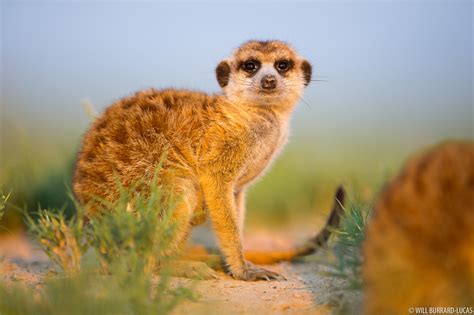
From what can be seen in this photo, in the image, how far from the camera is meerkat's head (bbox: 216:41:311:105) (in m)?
4.69

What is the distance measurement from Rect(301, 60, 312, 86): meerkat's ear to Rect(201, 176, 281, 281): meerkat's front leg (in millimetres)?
1487

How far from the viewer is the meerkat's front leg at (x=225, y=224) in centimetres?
416

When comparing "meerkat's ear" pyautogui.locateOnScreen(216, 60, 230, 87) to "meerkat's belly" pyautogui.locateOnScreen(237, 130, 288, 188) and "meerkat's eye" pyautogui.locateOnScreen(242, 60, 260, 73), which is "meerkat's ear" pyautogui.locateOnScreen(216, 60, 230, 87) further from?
"meerkat's belly" pyautogui.locateOnScreen(237, 130, 288, 188)

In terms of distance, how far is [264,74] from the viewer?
15.5 ft

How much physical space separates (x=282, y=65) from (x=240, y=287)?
6.65ft

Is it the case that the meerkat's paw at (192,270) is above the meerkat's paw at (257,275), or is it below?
above

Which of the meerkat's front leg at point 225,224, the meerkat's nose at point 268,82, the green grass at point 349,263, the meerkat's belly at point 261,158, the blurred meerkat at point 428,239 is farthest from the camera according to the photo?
the meerkat's nose at point 268,82

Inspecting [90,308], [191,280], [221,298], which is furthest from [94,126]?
[90,308]

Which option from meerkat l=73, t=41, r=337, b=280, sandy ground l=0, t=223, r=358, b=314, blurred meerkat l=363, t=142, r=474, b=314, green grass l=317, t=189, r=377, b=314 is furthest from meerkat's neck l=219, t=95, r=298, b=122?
blurred meerkat l=363, t=142, r=474, b=314

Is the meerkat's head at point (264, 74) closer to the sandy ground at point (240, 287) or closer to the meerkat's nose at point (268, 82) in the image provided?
the meerkat's nose at point (268, 82)

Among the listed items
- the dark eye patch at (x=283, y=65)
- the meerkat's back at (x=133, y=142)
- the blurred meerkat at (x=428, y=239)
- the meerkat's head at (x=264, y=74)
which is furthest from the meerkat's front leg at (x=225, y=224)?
the blurred meerkat at (x=428, y=239)

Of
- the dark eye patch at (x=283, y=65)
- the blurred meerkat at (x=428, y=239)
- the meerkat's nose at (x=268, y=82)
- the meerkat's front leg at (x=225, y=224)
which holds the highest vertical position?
the dark eye patch at (x=283, y=65)

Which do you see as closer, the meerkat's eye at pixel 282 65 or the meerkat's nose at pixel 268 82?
the meerkat's nose at pixel 268 82

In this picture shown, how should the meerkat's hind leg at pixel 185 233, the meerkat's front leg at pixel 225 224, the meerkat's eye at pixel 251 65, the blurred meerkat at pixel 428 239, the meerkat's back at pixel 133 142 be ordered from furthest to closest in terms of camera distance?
the meerkat's eye at pixel 251 65 < the meerkat's front leg at pixel 225 224 < the meerkat's back at pixel 133 142 < the meerkat's hind leg at pixel 185 233 < the blurred meerkat at pixel 428 239
